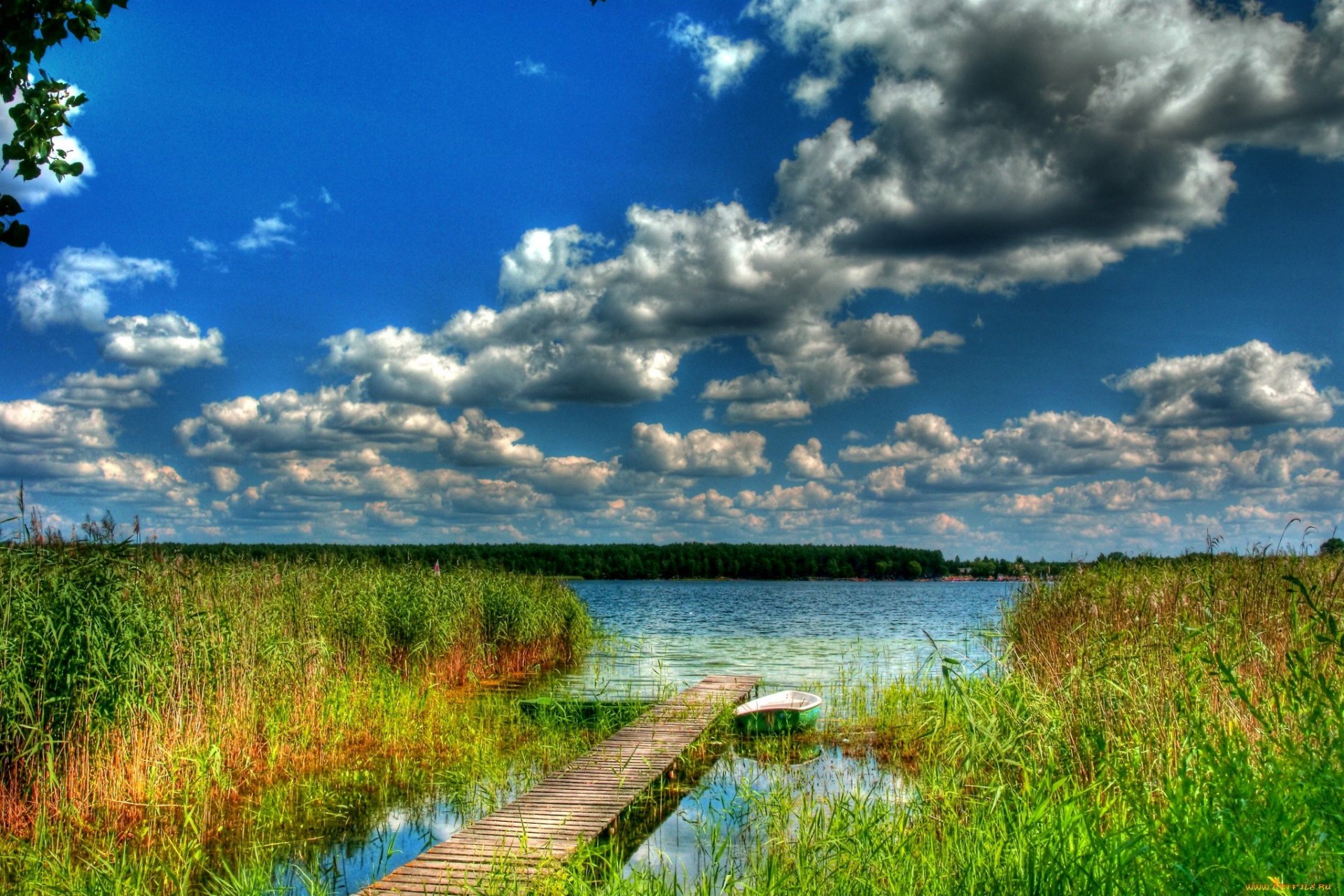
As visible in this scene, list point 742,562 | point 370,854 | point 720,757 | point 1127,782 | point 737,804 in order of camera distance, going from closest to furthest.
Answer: point 1127,782 → point 370,854 → point 737,804 → point 720,757 → point 742,562

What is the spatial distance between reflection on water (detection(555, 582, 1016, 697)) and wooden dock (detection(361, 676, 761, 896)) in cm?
329

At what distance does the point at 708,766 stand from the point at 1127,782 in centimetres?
590

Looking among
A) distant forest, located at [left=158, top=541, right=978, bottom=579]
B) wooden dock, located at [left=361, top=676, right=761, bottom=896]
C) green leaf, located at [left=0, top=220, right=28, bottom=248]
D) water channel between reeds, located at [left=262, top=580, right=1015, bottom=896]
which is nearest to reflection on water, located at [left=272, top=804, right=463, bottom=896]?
water channel between reeds, located at [left=262, top=580, right=1015, bottom=896]

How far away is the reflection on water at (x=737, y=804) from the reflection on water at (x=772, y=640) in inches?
86.5

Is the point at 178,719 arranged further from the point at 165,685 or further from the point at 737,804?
the point at 737,804

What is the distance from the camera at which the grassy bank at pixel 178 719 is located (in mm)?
7707

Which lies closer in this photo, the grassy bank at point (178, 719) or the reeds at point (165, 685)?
the grassy bank at point (178, 719)

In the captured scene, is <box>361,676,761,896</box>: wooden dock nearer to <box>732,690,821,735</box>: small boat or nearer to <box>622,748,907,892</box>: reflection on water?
<box>622,748,907,892</box>: reflection on water

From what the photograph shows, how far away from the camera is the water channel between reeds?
7699 millimetres

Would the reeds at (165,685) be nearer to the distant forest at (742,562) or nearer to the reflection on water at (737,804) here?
the reflection on water at (737,804)

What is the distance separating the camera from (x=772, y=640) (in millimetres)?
29438

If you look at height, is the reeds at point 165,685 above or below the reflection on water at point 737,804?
above

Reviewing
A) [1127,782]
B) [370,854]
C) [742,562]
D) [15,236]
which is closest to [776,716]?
[370,854]

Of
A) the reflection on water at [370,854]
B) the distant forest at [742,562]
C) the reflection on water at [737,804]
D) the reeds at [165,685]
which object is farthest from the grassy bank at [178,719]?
the distant forest at [742,562]
